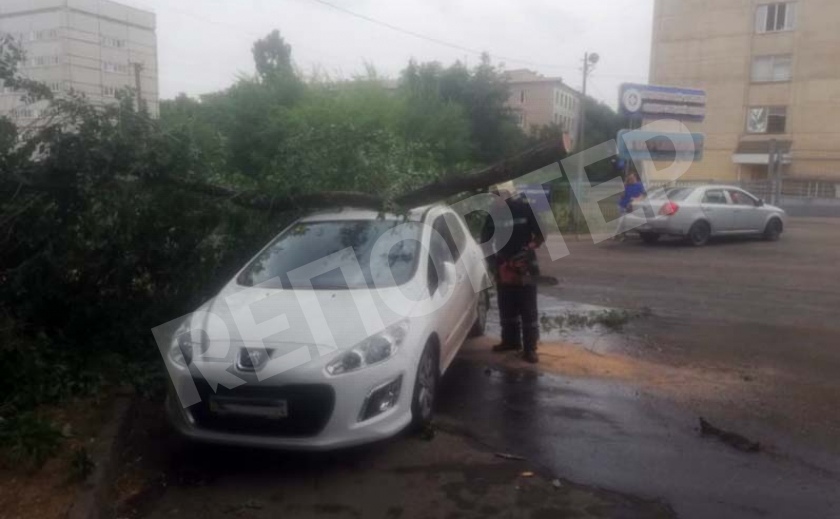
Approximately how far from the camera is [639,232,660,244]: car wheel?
17530mm

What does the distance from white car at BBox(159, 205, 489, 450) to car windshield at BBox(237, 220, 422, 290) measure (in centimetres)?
1

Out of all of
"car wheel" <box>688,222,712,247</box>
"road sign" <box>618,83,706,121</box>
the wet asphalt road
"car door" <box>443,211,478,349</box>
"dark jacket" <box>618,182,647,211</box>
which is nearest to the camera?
the wet asphalt road

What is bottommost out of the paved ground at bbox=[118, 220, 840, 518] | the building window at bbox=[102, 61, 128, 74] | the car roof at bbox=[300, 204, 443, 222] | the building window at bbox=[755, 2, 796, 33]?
the paved ground at bbox=[118, 220, 840, 518]

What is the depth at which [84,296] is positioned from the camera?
6.62m

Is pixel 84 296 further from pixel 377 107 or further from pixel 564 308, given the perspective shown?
pixel 377 107

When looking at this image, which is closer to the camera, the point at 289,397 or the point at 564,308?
the point at 289,397

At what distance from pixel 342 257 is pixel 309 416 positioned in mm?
1797

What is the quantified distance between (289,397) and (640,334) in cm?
510

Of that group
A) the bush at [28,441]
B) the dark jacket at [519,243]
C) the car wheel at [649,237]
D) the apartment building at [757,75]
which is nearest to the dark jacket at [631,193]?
the car wheel at [649,237]

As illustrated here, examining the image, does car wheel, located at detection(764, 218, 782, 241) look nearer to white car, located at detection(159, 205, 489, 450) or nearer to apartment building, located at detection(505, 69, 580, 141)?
white car, located at detection(159, 205, 489, 450)

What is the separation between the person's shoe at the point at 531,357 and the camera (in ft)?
24.1

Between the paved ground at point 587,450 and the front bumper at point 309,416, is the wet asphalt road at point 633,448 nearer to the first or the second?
the paved ground at point 587,450

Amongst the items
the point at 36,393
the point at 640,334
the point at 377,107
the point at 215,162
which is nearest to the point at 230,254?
the point at 215,162

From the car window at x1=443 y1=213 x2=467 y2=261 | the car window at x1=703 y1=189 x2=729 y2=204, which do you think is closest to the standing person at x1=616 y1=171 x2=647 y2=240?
the car window at x1=703 y1=189 x2=729 y2=204
